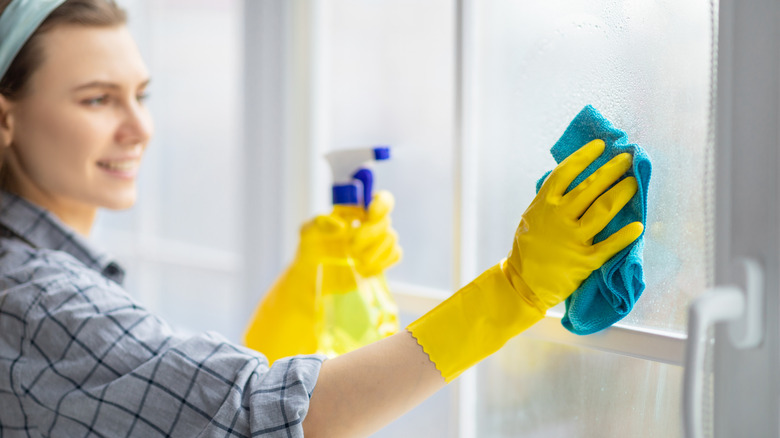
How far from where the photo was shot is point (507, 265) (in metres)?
0.66

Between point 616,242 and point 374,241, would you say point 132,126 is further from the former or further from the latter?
point 616,242

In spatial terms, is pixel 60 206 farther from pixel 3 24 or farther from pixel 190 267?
pixel 190 267

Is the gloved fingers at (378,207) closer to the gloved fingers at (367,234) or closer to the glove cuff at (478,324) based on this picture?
the gloved fingers at (367,234)

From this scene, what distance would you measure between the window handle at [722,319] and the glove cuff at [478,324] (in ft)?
0.49

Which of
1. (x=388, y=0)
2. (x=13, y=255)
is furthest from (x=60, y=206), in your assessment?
(x=388, y=0)

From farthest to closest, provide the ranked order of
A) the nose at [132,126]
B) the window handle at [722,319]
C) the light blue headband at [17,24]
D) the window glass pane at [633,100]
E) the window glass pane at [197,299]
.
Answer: the window glass pane at [197,299], the nose at [132,126], the light blue headband at [17,24], the window glass pane at [633,100], the window handle at [722,319]

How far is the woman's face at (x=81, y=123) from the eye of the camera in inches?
36.9

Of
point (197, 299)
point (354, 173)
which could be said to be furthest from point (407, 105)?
point (197, 299)

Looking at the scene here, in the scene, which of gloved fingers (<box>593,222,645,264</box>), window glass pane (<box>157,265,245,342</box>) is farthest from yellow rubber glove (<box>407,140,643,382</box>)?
window glass pane (<box>157,265,245,342</box>)

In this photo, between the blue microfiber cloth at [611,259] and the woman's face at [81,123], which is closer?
the blue microfiber cloth at [611,259]

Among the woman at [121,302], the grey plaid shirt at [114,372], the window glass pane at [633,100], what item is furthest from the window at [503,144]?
the grey plaid shirt at [114,372]

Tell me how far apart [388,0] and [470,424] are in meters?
0.68

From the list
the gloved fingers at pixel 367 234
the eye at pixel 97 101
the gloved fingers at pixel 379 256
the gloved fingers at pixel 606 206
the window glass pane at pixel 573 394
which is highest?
the eye at pixel 97 101

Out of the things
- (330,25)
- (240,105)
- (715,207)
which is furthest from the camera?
(240,105)
